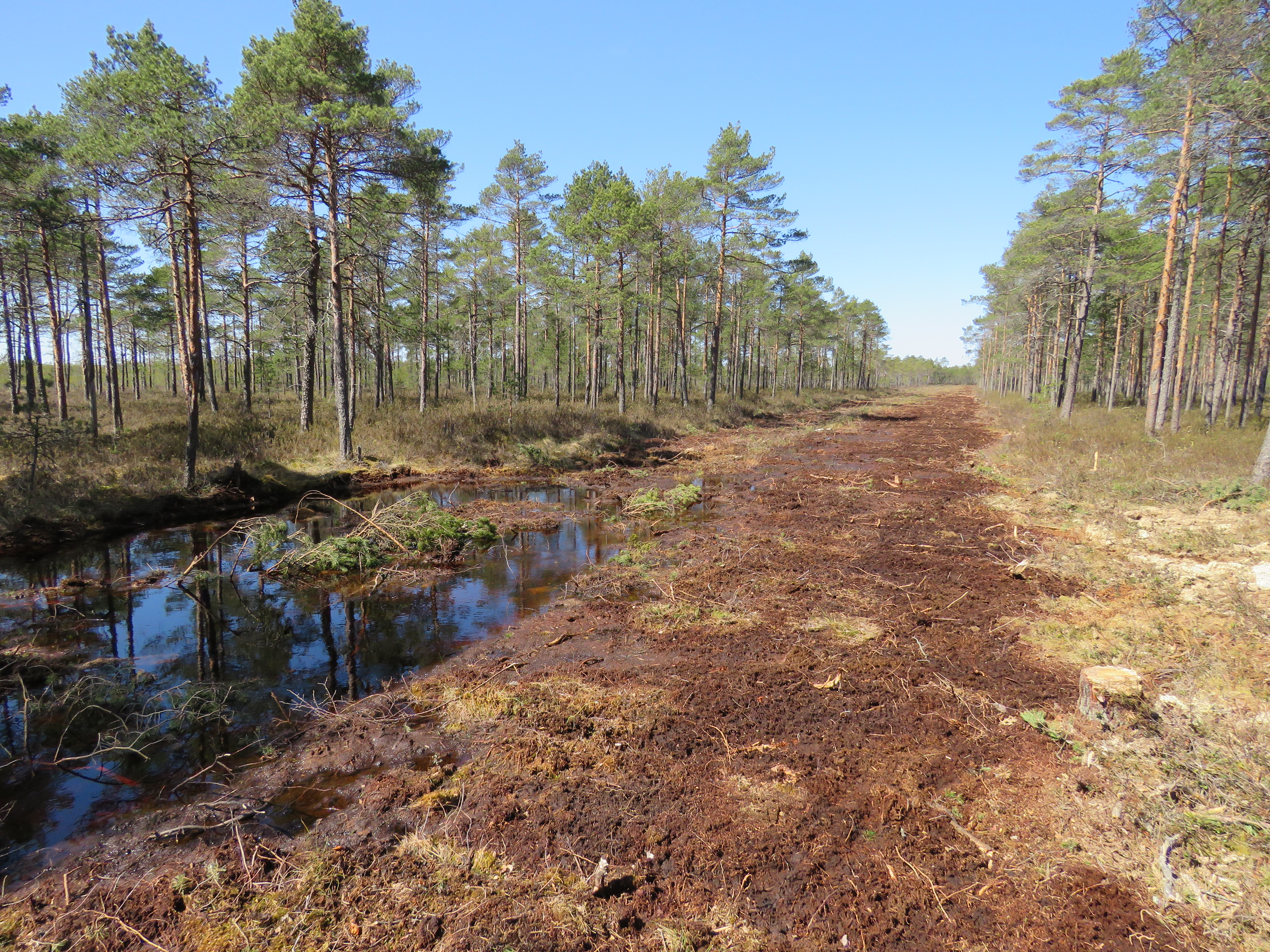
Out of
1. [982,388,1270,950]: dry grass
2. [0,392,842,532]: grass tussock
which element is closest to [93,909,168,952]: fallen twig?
[982,388,1270,950]: dry grass

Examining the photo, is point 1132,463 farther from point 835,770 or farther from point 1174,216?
point 835,770

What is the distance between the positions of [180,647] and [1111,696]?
9.72 meters

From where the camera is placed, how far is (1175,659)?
18.0 ft

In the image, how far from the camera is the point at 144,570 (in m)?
9.27

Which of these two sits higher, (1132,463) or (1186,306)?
(1186,306)

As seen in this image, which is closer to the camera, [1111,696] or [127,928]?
[127,928]

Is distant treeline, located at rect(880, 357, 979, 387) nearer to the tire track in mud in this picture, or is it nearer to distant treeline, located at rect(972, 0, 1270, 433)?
distant treeline, located at rect(972, 0, 1270, 433)

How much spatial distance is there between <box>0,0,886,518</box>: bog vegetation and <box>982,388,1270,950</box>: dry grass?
16.3 meters

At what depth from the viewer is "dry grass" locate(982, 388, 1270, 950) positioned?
3178mm

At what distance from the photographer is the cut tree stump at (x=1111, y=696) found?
461 centimetres

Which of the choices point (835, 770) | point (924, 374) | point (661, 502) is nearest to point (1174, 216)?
point (661, 502)

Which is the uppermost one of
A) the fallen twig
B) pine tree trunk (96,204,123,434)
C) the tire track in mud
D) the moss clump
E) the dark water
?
pine tree trunk (96,204,123,434)

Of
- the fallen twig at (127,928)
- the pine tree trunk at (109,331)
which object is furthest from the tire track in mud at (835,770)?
the pine tree trunk at (109,331)

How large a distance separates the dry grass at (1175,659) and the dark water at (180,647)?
612 cm
